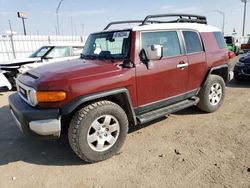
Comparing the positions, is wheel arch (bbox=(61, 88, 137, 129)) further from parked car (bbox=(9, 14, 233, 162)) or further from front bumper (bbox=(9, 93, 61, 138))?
front bumper (bbox=(9, 93, 61, 138))

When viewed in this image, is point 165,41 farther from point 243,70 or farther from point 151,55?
point 243,70

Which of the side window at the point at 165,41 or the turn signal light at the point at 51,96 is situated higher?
the side window at the point at 165,41

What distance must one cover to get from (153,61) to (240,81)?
6215mm

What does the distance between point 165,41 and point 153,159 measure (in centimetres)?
209

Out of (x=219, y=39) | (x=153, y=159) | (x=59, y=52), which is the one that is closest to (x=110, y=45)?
(x=153, y=159)

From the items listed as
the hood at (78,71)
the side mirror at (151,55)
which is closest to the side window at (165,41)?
the side mirror at (151,55)

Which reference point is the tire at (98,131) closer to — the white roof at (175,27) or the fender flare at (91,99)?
the fender flare at (91,99)

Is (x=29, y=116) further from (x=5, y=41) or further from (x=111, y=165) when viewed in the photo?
(x=5, y=41)

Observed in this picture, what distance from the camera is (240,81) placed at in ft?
29.3

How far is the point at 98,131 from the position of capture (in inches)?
140

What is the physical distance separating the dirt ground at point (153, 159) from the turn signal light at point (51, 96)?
1027 mm

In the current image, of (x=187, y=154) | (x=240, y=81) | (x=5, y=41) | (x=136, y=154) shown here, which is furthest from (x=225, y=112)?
(x=5, y=41)

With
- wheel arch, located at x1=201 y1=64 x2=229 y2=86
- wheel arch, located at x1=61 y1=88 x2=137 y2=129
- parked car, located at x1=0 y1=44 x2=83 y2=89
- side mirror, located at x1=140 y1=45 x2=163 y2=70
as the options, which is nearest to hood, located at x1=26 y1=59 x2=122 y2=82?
wheel arch, located at x1=61 y1=88 x2=137 y2=129

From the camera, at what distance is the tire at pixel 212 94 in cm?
521
